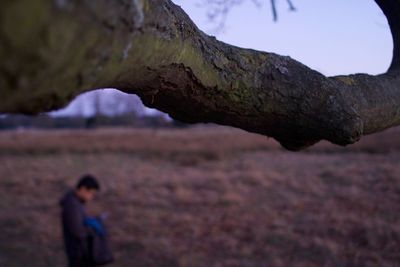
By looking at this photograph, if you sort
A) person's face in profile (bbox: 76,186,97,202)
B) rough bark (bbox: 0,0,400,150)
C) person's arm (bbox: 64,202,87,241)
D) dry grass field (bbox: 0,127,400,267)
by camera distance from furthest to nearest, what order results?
1. dry grass field (bbox: 0,127,400,267)
2. person's face in profile (bbox: 76,186,97,202)
3. person's arm (bbox: 64,202,87,241)
4. rough bark (bbox: 0,0,400,150)

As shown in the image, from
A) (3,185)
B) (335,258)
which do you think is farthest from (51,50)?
(3,185)

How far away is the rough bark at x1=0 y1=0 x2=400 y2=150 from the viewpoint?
1026 millimetres

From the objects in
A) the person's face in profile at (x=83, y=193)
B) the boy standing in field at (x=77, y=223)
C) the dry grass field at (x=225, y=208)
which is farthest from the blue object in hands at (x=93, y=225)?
the dry grass field at (x=225, y=208)

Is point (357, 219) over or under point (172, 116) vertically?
under

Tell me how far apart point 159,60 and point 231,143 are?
28.1 m

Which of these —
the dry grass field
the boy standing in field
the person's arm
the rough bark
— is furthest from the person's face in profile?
the rough bark

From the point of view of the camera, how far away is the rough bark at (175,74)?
1.03 meters

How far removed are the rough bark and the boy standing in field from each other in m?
3.59

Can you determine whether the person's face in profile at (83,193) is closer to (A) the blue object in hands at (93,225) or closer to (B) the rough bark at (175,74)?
(A) the blue object in hands at (93,225)

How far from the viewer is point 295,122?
2436 mm

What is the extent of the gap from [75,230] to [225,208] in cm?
721

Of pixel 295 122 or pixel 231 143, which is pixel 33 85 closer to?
pixel 295 122

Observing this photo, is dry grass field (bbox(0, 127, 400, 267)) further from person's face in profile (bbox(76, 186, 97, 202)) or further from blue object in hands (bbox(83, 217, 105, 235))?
person's face in profile (bbox(76, 186, 97, 202))

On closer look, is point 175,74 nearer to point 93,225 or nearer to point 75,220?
point 75,220
